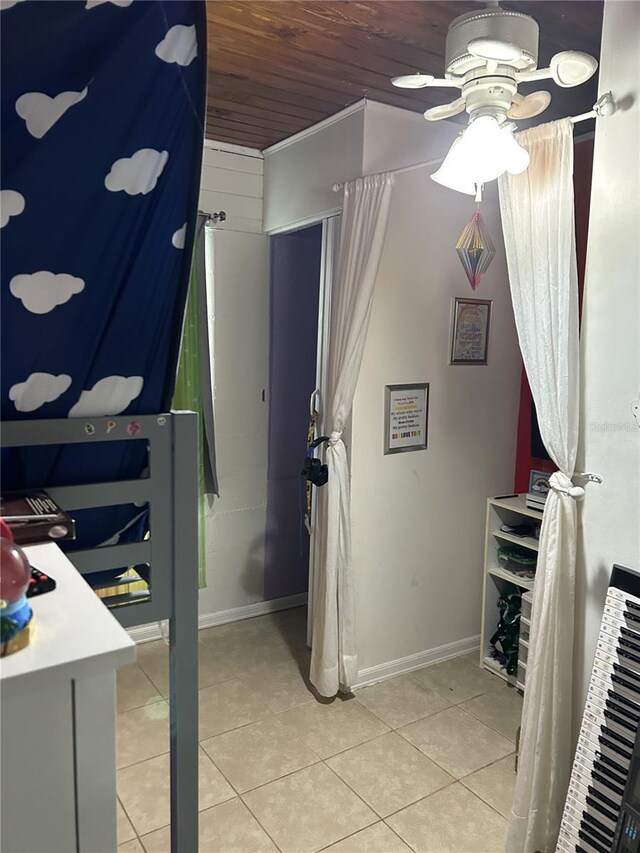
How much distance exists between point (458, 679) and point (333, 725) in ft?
2.38

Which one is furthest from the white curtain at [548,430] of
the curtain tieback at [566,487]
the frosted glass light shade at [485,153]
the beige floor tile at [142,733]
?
the beige floor tile at [142,733]

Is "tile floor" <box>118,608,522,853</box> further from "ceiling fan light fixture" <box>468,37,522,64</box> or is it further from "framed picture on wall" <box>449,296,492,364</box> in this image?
"ceiling fan light fixture" <box>468,37,522,64</box>

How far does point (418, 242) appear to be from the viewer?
2883mm

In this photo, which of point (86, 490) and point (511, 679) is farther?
point (511, 679)

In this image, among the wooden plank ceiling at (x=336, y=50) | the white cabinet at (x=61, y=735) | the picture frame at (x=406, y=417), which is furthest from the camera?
the picture frame at (x=406, y=417)

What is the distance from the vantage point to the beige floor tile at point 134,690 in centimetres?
277

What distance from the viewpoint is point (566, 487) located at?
1.83 m

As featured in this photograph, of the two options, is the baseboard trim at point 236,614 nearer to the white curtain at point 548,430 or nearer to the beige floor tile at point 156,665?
the beige floor tile at point 156,665

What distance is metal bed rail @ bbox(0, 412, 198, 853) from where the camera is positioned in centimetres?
113

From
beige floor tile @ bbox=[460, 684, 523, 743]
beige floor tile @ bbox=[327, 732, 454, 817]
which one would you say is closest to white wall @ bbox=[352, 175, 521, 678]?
beige floor tile @ bbox=[460, 684, 523, 743]

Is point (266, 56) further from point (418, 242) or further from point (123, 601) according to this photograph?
point (123, 601)

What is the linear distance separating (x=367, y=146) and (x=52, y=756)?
2.60 metres

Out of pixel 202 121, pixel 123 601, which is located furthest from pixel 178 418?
pixel 202 121

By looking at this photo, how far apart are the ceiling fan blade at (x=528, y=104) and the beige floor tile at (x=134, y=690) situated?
8.66ft
